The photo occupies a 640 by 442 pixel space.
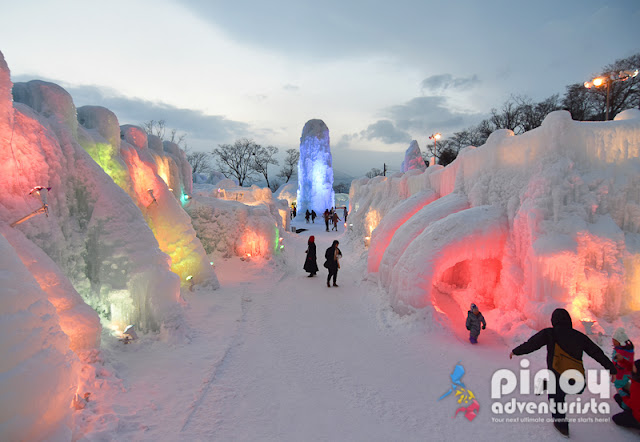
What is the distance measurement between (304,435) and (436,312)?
3.65 m

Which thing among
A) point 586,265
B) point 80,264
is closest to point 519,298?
point 586,265

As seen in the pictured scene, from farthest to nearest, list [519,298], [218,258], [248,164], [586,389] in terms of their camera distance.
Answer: [248,164]
[218,258]
[519,298]
[586,389]

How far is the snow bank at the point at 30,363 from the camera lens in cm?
256

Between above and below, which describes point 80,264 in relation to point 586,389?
above

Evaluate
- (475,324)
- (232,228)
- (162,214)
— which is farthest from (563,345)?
(232,228)

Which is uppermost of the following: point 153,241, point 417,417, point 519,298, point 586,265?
point 153,241

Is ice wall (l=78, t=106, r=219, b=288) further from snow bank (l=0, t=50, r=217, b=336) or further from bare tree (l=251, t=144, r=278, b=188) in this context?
bare tree (l=251, t=144, r=278, b=188)

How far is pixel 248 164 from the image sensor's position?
150ft

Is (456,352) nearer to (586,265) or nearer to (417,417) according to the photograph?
(417,417)

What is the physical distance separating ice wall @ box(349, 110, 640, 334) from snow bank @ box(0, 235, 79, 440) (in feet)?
17.6

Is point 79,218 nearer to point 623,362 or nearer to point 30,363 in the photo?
point 30,363
